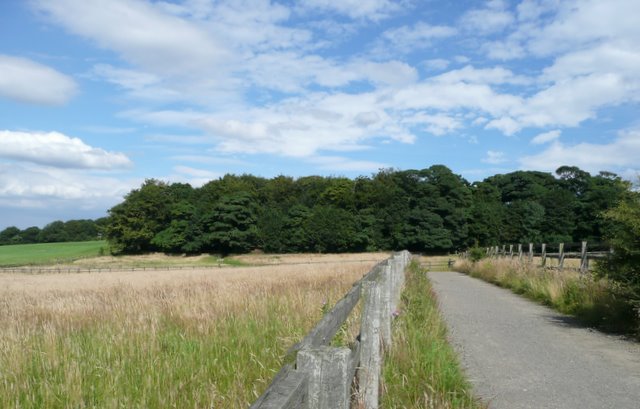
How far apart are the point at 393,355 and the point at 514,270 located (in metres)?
15.4

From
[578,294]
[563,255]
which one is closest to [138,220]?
[563,255]

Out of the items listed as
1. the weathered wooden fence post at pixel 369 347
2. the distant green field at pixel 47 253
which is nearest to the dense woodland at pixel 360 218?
the distant green field at pixel 47 253

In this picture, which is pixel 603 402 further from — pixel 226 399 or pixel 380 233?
pixel 380 233

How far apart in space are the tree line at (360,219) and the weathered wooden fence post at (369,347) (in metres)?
74.9

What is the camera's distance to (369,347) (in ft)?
14.4

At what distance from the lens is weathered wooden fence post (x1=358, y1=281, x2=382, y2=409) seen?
165 inches

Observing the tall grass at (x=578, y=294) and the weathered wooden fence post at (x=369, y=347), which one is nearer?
the weathered wooden fence post at (x=369, y=347)

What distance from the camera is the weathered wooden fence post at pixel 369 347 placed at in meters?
4.19

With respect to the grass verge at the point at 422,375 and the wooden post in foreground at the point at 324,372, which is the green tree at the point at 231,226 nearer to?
the grass verge at the point at 422,375

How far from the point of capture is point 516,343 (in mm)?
8258

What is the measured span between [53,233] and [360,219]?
8957cm

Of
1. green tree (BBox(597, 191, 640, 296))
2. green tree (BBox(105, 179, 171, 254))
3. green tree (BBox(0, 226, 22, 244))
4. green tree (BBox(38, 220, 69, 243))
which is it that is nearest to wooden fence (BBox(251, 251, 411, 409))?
green tree (BBox(597, 191, 640, 296))

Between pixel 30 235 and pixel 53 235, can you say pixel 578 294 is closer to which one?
pixel 53 235

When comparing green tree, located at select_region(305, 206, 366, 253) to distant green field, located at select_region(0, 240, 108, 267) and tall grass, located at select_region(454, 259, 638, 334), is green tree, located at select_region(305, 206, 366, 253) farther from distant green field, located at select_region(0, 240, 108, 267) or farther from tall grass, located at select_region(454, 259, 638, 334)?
tall grass, located at select_region(454, 259, 638, 334)
